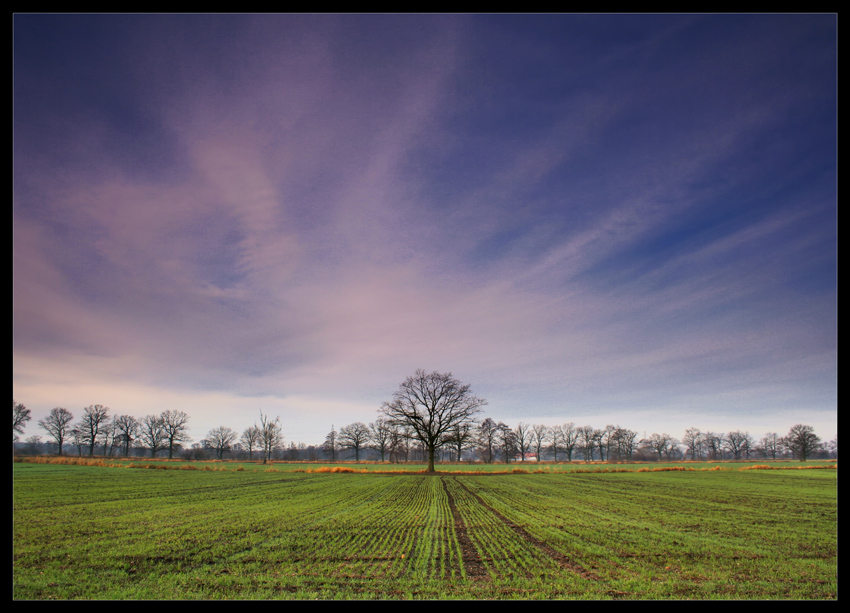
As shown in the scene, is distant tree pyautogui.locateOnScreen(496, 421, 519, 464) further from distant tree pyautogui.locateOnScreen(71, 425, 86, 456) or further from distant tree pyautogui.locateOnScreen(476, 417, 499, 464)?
distant tree pyautogui.locateOnScreen(71, 425, 86, 456)

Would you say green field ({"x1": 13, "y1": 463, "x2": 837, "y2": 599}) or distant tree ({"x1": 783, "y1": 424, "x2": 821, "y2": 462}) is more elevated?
green field ({"x1": 13, "y1": 463, "x2": 837, "y2": 599})

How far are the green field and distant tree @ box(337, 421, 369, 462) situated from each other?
284 feet

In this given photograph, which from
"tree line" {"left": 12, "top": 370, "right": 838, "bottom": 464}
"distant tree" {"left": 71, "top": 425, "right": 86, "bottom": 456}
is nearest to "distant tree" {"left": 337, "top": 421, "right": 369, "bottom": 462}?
"tree line" {"left": 12, "top": 370, "right": 838, "bottom": 464}

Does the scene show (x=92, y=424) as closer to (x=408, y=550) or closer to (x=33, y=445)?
(x=33, y=445)

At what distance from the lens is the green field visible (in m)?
8.41

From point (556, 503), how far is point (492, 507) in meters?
3.95

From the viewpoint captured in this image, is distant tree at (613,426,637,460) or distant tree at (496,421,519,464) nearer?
distant tree at (496,421,519,464)

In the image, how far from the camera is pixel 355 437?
104 m

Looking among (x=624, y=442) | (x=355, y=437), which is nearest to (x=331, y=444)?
(x=355, y=437)

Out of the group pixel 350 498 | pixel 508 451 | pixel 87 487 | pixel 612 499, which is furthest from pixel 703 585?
pixel 508 451

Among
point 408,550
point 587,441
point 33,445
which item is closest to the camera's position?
point 408,550

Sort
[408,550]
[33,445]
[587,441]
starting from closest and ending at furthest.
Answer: [408,550]
[33,445]
[587,441]

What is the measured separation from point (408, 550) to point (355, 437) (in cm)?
9872
